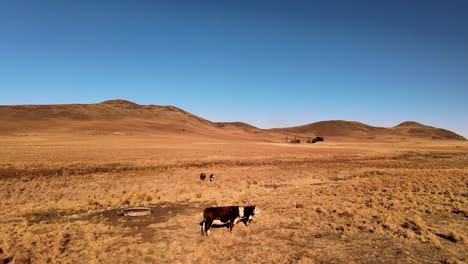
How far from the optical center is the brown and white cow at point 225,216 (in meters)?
12.6

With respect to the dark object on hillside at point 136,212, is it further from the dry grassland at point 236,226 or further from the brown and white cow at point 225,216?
the brown and white cow at point 225,216

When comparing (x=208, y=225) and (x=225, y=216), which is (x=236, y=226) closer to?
(x=225, y=216)

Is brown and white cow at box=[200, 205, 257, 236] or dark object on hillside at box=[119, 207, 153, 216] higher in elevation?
brown and white cow at box=[200, 205, 257, 236]

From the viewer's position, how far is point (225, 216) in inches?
511

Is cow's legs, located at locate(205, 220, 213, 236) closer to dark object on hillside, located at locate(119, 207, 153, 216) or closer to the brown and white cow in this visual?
the brown and white cow

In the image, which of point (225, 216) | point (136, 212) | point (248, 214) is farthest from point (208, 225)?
point (136, 212)

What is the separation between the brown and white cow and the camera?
497 inches

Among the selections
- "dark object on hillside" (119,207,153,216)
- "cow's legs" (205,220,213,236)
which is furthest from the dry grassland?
"dark object on hillside" (119,207,153,216)

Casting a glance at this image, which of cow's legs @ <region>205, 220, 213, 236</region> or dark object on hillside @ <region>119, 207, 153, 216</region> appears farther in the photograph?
dark object on hillside @ <region>119, 207, 153, 216</region>

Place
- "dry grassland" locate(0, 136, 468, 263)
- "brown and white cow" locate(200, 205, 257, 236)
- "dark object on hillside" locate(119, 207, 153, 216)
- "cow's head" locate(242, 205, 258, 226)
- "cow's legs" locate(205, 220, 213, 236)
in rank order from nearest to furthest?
"dry grassland" locate(0, 136, 468, 263), "cow's legs" locate(205, 220, 213, 236), "brown and white cow" locate(200, 205, 257, 236), "cow's head" locate(242, 205, 258, 226), "dark object on hillside" locate(119, 207, 153, 216)

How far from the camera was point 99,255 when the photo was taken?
33.9 ft

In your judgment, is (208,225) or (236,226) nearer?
(208,225)

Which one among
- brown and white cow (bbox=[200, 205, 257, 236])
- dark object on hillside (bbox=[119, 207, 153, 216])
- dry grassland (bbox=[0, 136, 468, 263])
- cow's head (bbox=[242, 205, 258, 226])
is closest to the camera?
dry grassland (bbox=[0, 136, 468, 263])

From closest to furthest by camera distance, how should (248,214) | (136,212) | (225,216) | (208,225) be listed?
(208,225) < (225,216) < (248,214) < (136,212)
